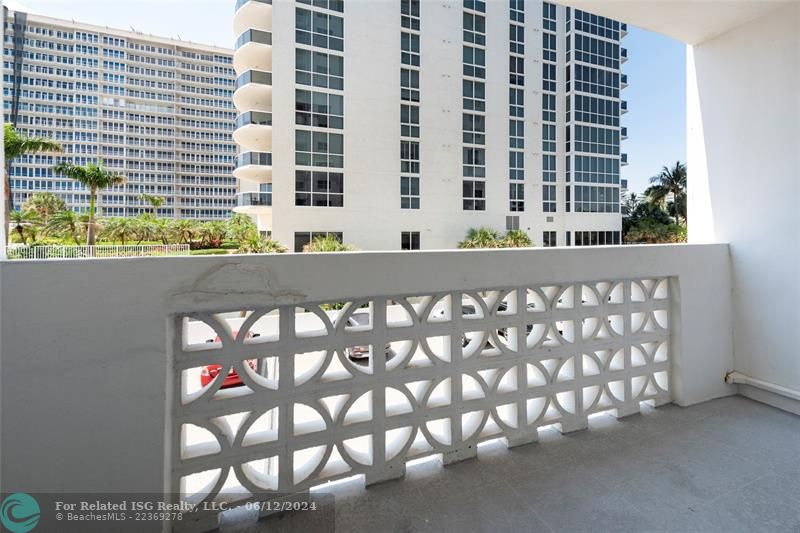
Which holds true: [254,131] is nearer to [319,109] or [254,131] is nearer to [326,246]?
[319,109]

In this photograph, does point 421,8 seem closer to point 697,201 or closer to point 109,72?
point 109,72

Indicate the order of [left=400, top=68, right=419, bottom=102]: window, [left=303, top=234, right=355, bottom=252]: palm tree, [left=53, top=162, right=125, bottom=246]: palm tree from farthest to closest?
[left=400, top=68, right=419, bottom=102]: window, [left=303, top=234, right=355, bottom=252]: palm tree, [left=53, top=162, right=125, bottom=246]: palm tree

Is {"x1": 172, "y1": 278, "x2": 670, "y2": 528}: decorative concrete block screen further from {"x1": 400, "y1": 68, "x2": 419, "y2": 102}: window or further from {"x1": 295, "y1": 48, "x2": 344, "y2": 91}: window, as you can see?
{"x1": 400, "y1": 68, "x2": 419, "y2": 102}: window

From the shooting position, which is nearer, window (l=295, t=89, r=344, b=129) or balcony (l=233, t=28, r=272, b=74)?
balcony (l=233, t=28, r=272, b=74)

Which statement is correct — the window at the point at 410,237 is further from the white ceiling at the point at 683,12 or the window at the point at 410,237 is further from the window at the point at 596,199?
the white ceiling at the point at 683,12

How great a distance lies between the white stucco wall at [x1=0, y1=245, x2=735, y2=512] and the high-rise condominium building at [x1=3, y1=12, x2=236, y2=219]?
1.14m

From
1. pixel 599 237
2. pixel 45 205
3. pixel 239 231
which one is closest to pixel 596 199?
pixel 599 237

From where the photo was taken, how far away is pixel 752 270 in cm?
227

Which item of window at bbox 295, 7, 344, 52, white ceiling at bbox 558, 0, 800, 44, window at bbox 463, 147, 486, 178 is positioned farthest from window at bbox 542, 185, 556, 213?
white ceiling at bbox 558, 0, 800, 44

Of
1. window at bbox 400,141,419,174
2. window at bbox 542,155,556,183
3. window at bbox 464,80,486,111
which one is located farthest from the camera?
window at bbox 542,155,556,183

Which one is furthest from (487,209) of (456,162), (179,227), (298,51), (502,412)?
(502,412)

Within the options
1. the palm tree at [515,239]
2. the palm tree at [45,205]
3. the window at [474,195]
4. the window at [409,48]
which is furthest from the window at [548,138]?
the palm tree at [45,205]

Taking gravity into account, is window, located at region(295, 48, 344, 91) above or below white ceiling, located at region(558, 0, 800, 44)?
above

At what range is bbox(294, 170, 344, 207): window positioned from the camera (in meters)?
15.2
